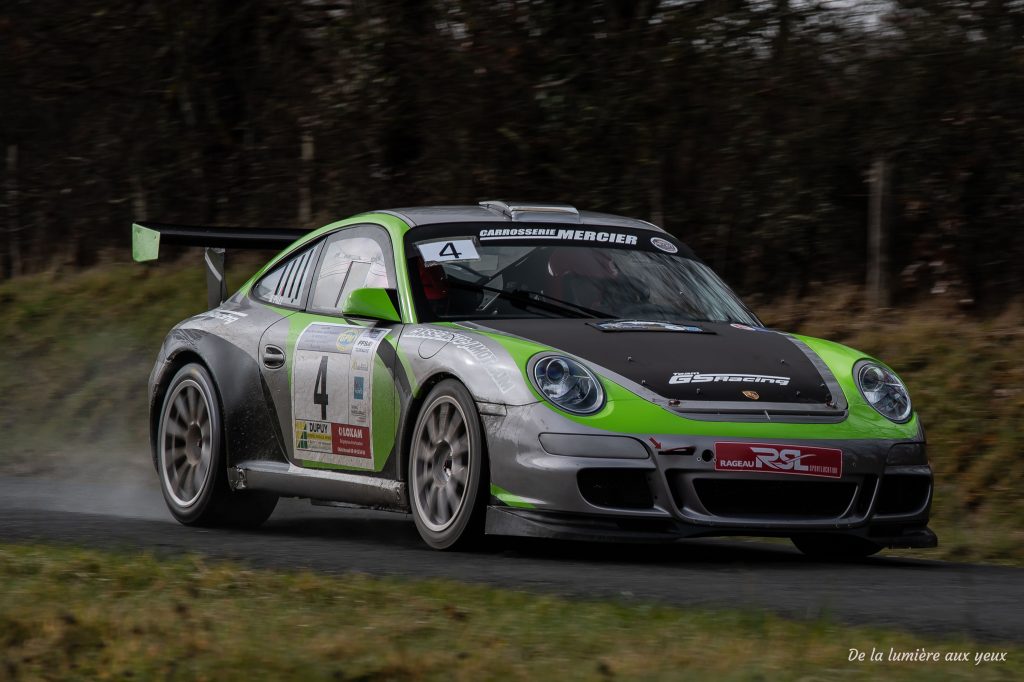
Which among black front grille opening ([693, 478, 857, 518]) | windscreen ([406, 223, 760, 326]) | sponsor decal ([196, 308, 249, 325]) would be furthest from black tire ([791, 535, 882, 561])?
sponsor decal ([196, 308, 249, 325])

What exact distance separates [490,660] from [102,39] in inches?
604

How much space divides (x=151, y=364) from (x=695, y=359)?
910cm

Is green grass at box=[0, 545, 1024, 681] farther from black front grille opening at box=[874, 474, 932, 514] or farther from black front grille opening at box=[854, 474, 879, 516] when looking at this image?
black front grille opening at box=[874, 474, 932, 514]

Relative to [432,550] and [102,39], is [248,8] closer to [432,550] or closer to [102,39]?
[102,39]

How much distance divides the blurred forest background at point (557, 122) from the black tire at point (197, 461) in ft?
16.6

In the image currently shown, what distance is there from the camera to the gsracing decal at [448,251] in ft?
25.0

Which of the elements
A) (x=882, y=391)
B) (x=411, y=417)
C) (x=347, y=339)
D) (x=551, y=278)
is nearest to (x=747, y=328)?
(x=882, y=391)

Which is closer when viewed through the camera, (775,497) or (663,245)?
(775,497)

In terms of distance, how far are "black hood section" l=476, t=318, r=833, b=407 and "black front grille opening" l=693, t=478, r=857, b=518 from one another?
315mm

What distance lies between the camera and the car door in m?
7.27

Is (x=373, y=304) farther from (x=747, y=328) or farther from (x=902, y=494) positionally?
(x=902, y=494)

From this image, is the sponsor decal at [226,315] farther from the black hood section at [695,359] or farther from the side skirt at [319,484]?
the black hood section at [695,359]

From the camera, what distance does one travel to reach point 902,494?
6.82m

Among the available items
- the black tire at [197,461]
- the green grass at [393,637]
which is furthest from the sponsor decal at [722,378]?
the black tire at [197,461]
